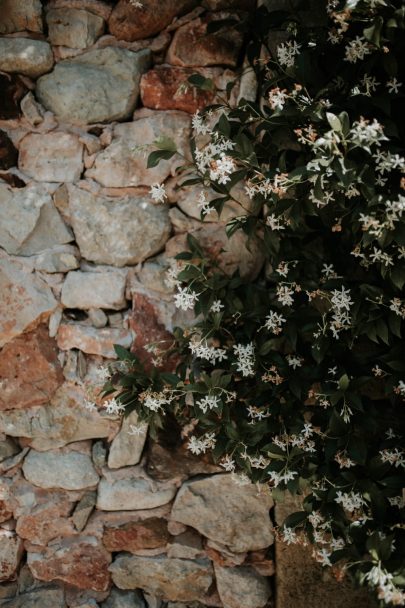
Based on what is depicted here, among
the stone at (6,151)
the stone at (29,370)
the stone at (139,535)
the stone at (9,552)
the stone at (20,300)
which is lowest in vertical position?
the stone at (9,552)

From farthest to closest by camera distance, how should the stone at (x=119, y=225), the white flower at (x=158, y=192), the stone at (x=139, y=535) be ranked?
the stone at (x=139, y=535)
the stone at (x=119, y=225)
the white flower at (x=158, y=192)

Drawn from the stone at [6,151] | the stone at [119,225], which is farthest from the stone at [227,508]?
the stone at [6,151]

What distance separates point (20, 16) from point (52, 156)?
478 millimetres

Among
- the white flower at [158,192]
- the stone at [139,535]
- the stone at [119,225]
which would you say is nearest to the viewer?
the white flower at [158,192]

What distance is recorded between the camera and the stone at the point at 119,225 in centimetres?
215

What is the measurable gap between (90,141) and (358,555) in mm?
1575

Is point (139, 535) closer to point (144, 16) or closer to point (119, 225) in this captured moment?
point (119, 225)

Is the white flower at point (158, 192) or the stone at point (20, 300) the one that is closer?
the white flower at point (158, 192)

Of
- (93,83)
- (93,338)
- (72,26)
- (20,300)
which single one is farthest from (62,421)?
(72,26)

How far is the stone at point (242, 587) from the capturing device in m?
2.26

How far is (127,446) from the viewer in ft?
7.30

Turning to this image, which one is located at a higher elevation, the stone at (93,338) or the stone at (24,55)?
the stone at (24,55)

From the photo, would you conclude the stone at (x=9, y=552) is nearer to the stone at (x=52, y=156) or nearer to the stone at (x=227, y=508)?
the stone at (x=227, y=508)

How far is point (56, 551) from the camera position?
91.0 inches
